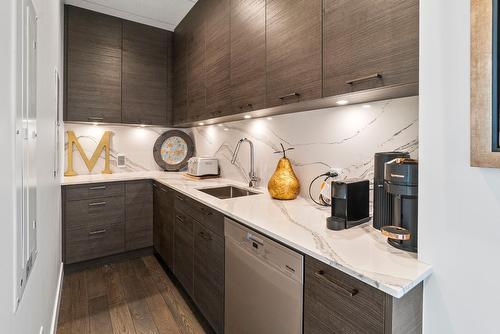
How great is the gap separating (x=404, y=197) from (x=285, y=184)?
0.91 m

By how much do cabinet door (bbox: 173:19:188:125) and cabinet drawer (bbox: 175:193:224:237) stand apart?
1136 mm

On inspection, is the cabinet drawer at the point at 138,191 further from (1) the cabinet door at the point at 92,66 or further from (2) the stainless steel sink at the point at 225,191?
(2) the stainless steel sink at the point at 225,191

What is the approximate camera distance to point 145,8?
2.84 m

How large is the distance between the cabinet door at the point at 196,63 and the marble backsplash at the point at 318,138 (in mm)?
382

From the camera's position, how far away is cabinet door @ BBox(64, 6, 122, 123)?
2.78 metres

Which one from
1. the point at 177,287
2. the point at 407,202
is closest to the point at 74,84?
the point at 177,287

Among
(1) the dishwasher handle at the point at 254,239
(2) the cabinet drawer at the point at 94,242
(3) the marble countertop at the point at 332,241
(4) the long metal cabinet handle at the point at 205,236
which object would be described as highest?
(3) the marble countertop at the point at 332,241

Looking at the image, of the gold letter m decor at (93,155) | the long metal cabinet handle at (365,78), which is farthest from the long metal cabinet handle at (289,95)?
the gold letter m decor at (93,155)

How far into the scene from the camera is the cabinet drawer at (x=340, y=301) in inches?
32.6

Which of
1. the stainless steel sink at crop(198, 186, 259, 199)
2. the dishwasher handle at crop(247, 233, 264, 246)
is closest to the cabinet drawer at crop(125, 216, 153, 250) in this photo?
the stainless steel sink at crop(198, 186, 259, 199)

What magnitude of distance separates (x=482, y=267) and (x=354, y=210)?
54 cm

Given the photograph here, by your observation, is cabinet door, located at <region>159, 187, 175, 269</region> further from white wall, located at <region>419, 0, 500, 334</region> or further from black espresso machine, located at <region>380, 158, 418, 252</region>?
white wall, located at <region>419, 0, 500, 334</region>

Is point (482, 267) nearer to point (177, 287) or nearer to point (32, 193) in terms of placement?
point (32, 193)

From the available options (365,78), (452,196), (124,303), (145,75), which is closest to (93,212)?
(124,303)
